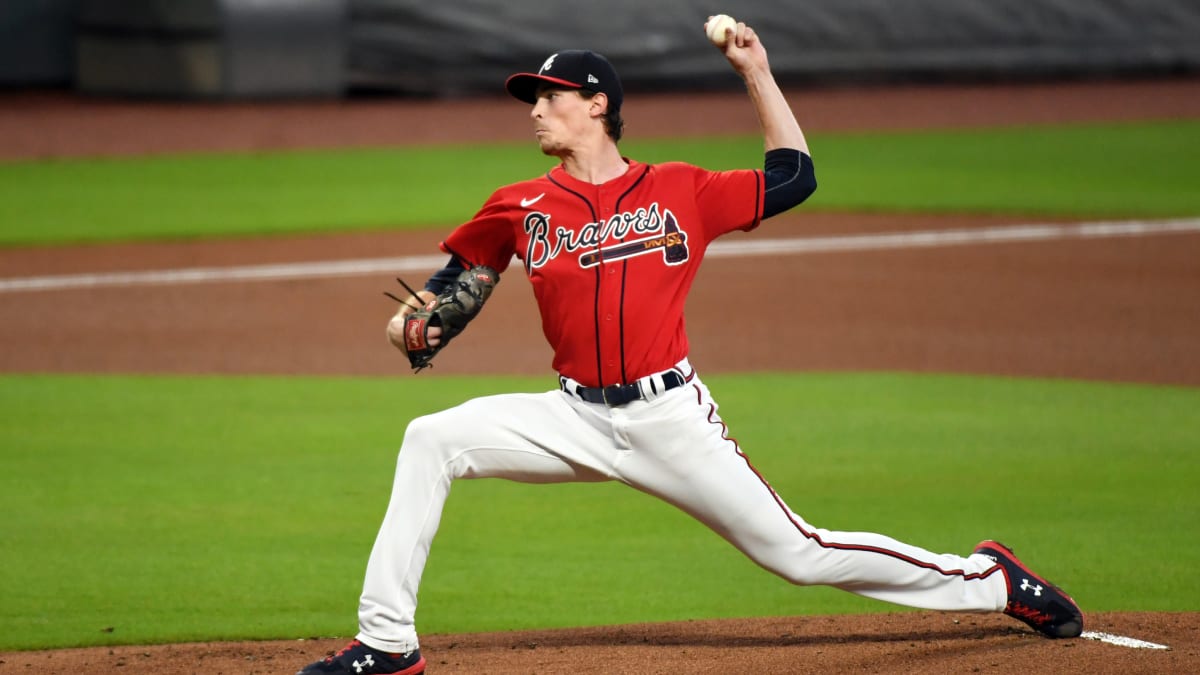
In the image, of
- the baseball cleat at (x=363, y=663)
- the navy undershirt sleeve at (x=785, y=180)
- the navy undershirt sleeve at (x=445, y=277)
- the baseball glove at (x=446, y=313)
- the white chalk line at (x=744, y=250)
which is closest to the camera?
the baseball cleat at (x=363, y=663)

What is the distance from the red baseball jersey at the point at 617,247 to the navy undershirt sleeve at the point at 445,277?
0.41ft

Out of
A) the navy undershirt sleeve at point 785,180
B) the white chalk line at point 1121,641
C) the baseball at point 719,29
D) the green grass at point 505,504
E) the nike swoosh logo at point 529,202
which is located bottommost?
the green grass at point 505,504

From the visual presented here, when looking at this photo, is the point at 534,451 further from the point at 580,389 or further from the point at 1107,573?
the point at 1107,573

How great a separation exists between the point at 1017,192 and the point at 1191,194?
5.80 feet

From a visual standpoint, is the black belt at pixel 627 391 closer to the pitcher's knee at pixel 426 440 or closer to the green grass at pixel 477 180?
the pitcher's knee at pixel 426 440

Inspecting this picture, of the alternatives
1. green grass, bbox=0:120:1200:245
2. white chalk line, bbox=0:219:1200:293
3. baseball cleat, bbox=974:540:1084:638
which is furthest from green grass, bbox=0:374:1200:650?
green grass, bbox=0:120:1200:245

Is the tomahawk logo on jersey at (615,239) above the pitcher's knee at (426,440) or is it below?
above

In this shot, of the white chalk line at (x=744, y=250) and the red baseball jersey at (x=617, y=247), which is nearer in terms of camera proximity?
the red baseball jersey at (x=617, y=247)

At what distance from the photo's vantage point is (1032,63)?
74.4 ft

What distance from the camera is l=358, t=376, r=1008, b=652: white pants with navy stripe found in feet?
14.4

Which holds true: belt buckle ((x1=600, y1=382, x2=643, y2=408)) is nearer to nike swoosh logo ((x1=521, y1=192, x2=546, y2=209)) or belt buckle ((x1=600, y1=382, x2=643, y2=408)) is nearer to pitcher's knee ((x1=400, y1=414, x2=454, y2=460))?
pitcher's knee ((x1=400, y1=414, x2=454, y2=460))

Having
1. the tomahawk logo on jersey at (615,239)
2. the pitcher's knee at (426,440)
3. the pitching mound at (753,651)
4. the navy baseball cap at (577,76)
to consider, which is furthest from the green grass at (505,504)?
the navy baseball cap at (577,76)

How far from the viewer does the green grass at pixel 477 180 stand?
15852 mm

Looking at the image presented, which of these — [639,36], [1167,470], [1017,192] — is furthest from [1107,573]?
[639,36]
